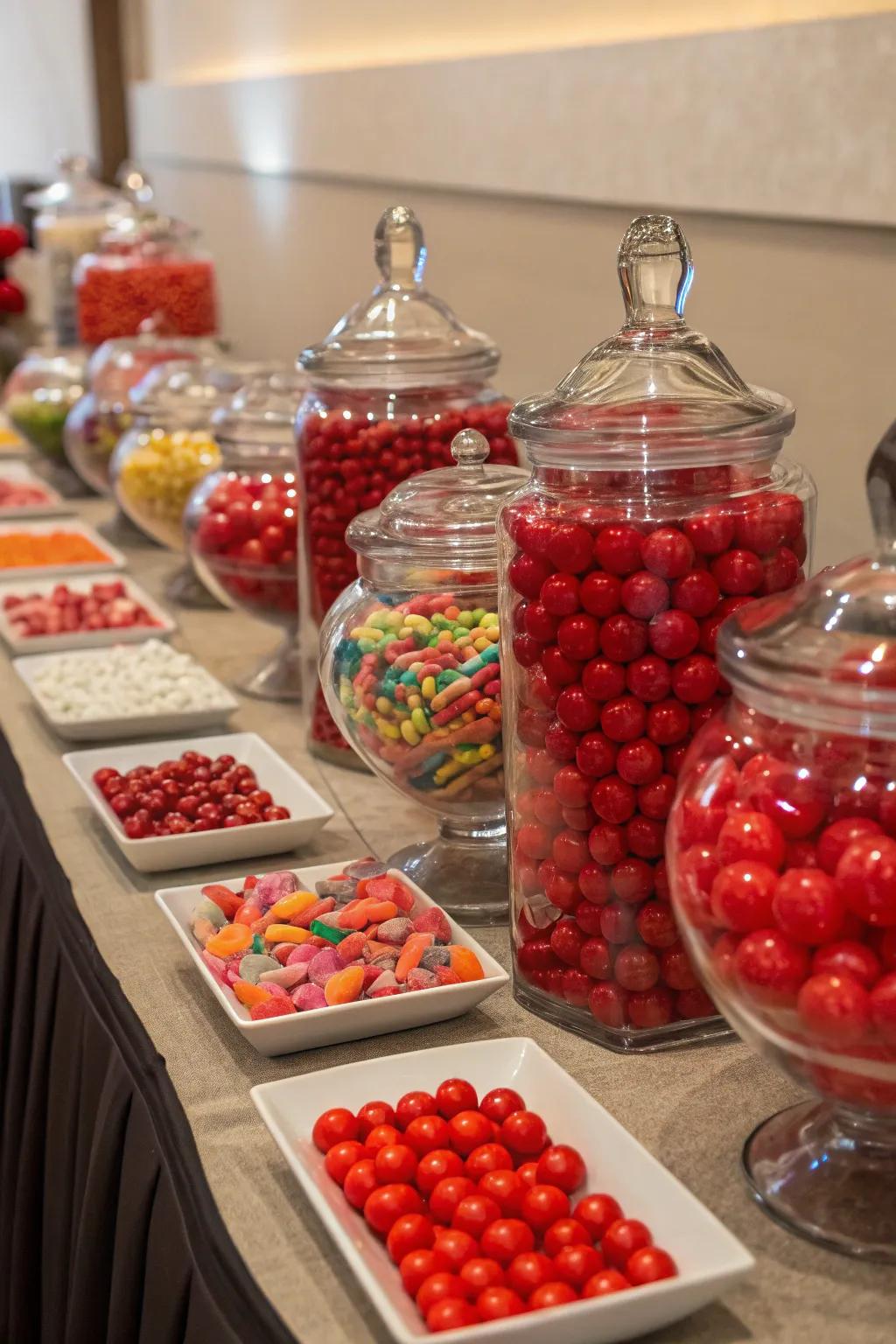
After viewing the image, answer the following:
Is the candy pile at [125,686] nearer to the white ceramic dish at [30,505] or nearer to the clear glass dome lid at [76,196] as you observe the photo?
the white ceramic dish at [30,505]

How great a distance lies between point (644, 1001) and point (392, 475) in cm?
52

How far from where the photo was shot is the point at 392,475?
120 cm

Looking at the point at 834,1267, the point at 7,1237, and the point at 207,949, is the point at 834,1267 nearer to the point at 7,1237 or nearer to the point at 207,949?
the point at 207,949

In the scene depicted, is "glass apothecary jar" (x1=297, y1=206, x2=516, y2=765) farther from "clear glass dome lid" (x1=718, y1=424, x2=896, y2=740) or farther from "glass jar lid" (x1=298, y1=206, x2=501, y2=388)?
"clear glass dome lid" (x1=718, y1=424, x2=896, y2=740)

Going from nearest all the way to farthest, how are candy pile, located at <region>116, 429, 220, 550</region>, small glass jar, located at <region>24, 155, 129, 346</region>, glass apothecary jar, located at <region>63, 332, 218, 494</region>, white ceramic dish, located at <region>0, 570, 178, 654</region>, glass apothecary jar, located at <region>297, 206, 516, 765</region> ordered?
glass apothecary jar, located at <region>297, 206, 516, 765</region>, white ceramic dish, located at <region>0, 570, 178, 654</region>, candy pile, located at <region>116, 429, 220, 550</region>, glass apothecary jar, located at <region>63, 332, 218, 494</region>, small glass jar, located at <region>24, 155, 129, 346</region>

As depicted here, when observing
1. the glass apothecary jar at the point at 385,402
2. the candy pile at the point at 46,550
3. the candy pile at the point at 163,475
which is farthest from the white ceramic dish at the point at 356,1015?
the candy pile at the point at 46,550

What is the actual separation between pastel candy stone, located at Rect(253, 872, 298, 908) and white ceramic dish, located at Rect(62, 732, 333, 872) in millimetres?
101

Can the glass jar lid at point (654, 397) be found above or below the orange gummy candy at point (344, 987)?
above

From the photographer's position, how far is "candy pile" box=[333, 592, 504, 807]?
0.96m

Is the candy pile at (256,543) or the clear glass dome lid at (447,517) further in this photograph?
the candy pile at (256,543)

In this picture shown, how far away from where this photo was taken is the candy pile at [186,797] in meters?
1.10

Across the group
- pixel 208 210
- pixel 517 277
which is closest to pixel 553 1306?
pixel 517 277

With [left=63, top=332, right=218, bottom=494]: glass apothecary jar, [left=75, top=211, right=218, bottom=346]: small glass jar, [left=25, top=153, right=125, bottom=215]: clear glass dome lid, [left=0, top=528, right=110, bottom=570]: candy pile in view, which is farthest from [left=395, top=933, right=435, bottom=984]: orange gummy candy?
[left=25, top=153, right=125, bottom=215]: clear glass dome lid

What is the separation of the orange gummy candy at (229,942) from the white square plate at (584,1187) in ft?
0.44
